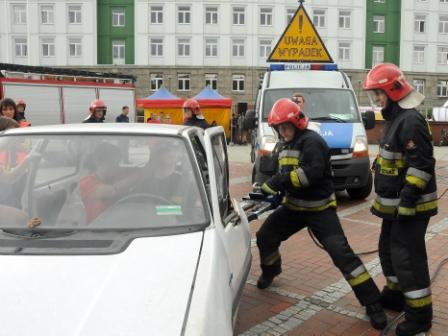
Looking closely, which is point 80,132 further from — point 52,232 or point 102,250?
point 102,250

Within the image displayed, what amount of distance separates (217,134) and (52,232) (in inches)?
63.1

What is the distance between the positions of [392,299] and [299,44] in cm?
901

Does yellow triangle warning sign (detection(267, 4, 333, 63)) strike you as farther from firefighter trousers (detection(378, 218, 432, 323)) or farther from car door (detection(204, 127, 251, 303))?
firefighter trousers (detection(378, 218, 432, 323))

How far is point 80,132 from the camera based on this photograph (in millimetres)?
3244

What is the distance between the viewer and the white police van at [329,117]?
336 inches

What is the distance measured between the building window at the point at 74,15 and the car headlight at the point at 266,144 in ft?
139

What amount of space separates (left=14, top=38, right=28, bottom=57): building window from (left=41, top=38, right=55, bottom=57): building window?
1631 millimetres

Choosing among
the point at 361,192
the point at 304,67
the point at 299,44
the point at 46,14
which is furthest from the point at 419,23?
the point at 361,192

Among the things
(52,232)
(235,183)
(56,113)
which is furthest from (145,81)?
(52,232)

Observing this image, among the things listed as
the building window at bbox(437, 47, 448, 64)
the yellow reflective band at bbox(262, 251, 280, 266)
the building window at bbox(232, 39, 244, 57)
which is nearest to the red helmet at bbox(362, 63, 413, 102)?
the yellow reflective band at bbox(262, 251, 280, 266)

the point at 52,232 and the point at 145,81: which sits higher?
the point at 145,81

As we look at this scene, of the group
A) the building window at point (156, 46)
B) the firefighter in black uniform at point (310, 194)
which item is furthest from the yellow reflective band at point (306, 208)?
the building window at point (156, 46)

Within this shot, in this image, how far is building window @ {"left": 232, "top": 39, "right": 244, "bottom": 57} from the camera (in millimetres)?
46969

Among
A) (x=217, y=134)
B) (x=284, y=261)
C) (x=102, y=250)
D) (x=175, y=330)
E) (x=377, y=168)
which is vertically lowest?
(x=284, y=261)
